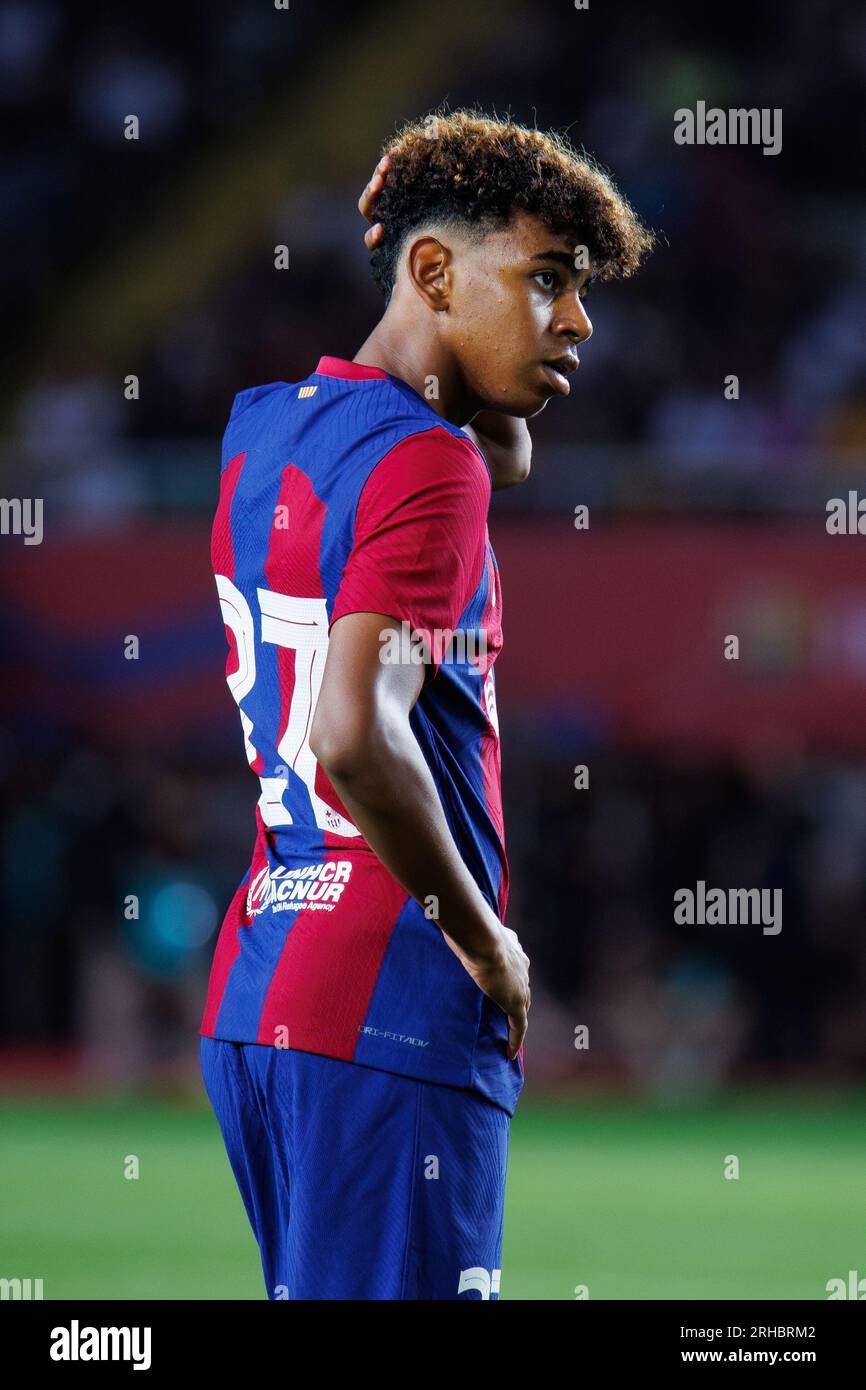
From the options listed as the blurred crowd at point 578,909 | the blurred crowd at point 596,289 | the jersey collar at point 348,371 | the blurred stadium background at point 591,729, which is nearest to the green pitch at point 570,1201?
the blurred stadium background at point 591,729

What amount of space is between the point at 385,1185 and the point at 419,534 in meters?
0.81

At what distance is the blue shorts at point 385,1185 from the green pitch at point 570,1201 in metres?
3.53

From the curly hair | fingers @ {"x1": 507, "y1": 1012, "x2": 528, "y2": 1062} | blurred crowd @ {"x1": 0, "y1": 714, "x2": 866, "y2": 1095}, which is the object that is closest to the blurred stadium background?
blurred crowd @ {"x1": 0, "y1": 714, "x2": 866, "y2": 1095}

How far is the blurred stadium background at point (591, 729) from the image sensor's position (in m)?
9.55

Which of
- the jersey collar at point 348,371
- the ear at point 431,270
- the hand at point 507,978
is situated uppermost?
the ear at point 431,270

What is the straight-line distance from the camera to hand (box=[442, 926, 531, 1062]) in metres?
2.43

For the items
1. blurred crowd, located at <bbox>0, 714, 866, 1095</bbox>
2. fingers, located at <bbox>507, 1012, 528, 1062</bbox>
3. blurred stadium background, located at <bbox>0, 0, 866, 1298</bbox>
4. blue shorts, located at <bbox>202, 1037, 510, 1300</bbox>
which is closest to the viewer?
blue shorts, located at <bbox>202, 1037, 510, 1300</bbox>

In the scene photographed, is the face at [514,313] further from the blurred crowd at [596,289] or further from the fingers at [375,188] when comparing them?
the blurred crowd at [596,289]

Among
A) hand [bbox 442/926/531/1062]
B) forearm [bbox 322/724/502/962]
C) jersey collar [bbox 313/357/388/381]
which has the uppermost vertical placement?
jersey collar [bbox 313/357/388/381]

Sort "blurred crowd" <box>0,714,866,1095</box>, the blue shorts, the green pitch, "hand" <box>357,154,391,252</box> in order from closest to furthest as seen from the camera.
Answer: the blue shorts → "hand" <box>357,154,391,252</box> → the green pitch → "blurred crowd" <box>0,714,866,1095</box>

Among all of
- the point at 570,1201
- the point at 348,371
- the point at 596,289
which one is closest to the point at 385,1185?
the point at 348,371

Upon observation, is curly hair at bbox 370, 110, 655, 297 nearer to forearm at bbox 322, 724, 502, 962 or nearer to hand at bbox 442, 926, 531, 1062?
forearm at bbox 322, 724, 502, 962

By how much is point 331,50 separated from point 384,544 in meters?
15.6

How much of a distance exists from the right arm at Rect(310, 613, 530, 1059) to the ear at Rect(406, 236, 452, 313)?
1.76 ft
